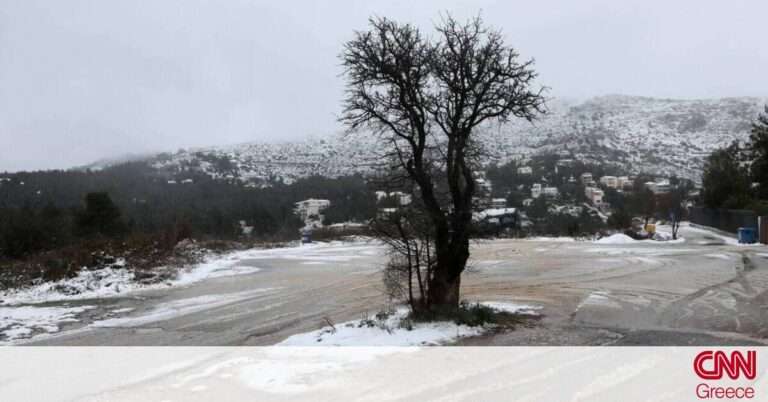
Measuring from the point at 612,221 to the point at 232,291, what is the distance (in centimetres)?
5060

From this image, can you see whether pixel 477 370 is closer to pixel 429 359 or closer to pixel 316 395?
pixel 429 359

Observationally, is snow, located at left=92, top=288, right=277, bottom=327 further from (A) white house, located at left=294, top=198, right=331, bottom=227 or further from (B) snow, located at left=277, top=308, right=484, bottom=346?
(A) white house, located at left=294, top=198, right=331, bottom=227

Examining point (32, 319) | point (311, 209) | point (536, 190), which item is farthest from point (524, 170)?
point (32, 319)

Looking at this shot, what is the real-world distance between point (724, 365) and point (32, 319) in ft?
55.1

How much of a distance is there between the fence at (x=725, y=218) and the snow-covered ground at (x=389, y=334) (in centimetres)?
3547

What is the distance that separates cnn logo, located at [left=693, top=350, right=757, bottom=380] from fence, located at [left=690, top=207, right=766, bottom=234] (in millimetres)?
35232

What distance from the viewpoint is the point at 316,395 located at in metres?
7.68

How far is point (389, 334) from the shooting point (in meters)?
11.2

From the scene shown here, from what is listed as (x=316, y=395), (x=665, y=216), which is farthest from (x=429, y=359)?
(x=665, y=216)

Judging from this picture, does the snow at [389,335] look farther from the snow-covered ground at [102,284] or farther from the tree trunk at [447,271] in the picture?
the snow-covered ground at [102,284]

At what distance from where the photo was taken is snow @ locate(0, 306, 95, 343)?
15.4m

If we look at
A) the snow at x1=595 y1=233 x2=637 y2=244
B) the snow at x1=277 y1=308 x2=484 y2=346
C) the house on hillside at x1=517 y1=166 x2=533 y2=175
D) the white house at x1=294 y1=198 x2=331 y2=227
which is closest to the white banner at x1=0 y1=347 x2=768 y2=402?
the snow at x1=277 y1=308 x2=484 y2=346

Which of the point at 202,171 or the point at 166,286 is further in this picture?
the point at 202,171

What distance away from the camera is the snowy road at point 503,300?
12445mm
